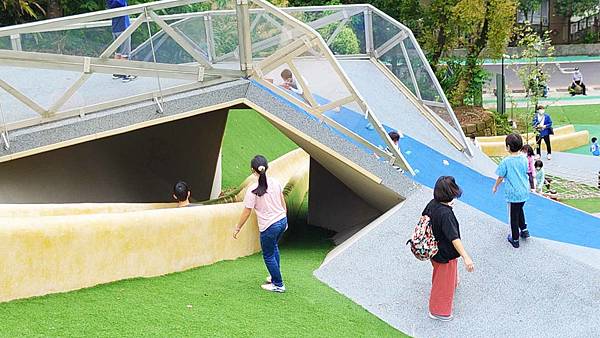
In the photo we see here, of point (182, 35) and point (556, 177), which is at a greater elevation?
point (182, 35)

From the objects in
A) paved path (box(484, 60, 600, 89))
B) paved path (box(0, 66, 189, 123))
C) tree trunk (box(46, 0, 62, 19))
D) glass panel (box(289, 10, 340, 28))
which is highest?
tree trunk (box(46, 0, 62, 19))

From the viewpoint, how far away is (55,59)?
8.95 metres

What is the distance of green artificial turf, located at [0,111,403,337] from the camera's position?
19.7 feet

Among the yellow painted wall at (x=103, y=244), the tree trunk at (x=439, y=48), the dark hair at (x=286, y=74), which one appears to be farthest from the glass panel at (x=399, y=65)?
the tree trunk at (x=439, y=48)

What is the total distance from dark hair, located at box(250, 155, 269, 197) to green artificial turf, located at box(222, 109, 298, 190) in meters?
7.74

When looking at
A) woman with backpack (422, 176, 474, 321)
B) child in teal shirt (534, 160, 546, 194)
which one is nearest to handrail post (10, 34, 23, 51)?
woman with backpack (422, 176, 474, 321)

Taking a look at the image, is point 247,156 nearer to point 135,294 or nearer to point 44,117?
point 44,117

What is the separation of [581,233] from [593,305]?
1.75m

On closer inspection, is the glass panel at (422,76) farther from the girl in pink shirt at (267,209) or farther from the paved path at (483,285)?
the girl in pink shirt at (267,209)

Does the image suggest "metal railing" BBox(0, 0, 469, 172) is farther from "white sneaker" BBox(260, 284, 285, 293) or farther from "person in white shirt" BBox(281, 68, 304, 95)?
"white sneaker" BBox(260, 284, 285, 293)

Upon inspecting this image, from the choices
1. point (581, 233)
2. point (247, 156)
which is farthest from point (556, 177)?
point (581, 233)

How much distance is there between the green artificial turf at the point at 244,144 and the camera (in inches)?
611

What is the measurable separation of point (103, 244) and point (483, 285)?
3.72 meters

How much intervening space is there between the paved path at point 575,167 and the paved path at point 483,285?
9.00m
